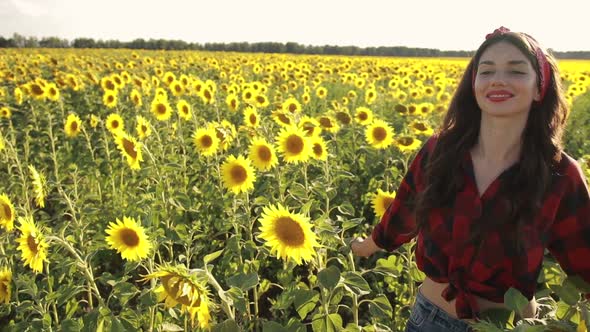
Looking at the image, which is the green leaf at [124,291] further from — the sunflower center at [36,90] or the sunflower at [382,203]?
the sunflower center at [36,90]

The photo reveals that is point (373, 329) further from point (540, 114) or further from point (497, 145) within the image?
point (540, 114)

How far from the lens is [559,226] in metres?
1.62

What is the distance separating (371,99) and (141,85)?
3509 mm

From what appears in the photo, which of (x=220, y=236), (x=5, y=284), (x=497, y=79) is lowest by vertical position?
(x=220, y=236)

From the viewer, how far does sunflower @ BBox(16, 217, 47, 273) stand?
7.19 ft

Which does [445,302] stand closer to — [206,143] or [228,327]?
[228,327]

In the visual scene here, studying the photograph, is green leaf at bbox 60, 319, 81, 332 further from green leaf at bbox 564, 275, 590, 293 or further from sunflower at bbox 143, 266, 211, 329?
green leaf at bbox 564, 275, 590, 293

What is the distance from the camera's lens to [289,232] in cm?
204

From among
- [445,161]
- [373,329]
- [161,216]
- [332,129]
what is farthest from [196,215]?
[445,161]

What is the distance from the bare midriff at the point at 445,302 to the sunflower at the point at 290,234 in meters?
0.44

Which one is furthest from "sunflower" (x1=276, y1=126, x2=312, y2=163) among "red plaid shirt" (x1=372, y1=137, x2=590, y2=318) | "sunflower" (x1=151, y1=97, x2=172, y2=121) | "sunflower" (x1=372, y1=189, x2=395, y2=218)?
"sunflower" (x1=151, y1=97, x2=172, y2=121)

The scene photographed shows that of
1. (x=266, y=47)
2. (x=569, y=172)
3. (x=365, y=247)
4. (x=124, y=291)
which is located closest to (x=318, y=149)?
(x=365, y=247)

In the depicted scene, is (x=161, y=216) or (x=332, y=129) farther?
(x=332, y=129)

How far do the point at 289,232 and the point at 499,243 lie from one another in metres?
0.77
